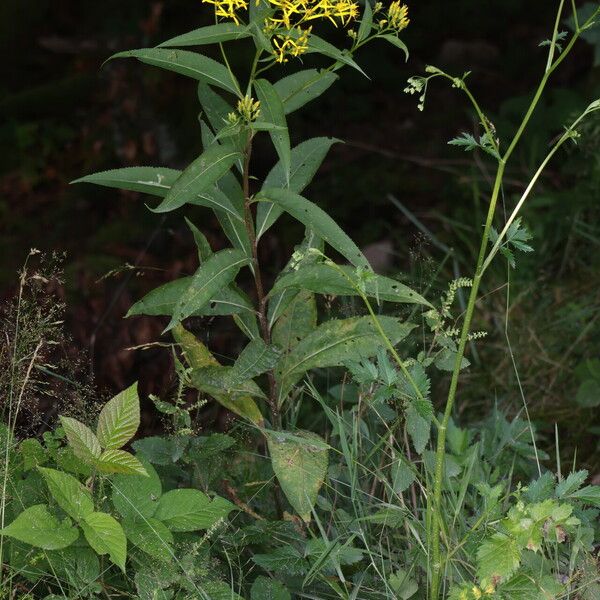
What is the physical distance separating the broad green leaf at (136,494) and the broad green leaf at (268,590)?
9.9 inches

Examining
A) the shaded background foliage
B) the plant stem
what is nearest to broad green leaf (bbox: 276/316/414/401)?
the plant stem

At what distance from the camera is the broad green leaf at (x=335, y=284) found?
6.68 feet

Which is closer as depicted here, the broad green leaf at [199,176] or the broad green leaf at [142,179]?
the broad green leaf at [199,176]

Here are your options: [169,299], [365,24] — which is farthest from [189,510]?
[365,24]

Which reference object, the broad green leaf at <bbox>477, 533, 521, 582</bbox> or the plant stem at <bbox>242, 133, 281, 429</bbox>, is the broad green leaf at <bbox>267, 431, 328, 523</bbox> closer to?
the plant stem at <bbox>242, 133, 281, 429</bbox>

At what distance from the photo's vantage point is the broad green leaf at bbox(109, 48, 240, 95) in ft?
6.42

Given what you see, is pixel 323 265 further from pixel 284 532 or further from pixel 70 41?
pixel 70 41

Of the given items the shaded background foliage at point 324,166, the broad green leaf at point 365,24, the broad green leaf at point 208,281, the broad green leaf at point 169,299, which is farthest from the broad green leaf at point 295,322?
the shaded background foliage at point 324,166

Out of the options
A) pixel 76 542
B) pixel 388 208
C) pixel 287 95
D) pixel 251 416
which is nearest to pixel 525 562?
pixel 251 416

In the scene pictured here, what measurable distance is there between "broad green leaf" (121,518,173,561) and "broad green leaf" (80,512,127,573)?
56 millimetres

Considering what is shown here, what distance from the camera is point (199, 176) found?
1.93 metres

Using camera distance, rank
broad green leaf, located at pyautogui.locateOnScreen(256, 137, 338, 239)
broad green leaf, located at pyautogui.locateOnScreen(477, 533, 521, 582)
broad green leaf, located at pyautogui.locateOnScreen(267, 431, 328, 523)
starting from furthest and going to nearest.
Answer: broad green leaf, located at pyautogui.locateOnScreen(256, 137, 338, 239) → broad green leaf, located at pyautogui.locateOnScreen(267, 431, 328, 523) → broad green leaf, located at pyautogui.locateOnScreen(477, 533, 521, 582)

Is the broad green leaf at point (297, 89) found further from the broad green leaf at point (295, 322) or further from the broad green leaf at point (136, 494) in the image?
the broad green leaf at point (136, 494)

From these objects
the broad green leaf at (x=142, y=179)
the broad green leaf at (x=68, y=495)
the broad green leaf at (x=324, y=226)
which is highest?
the broad green leaf at (x=142, y=179)
